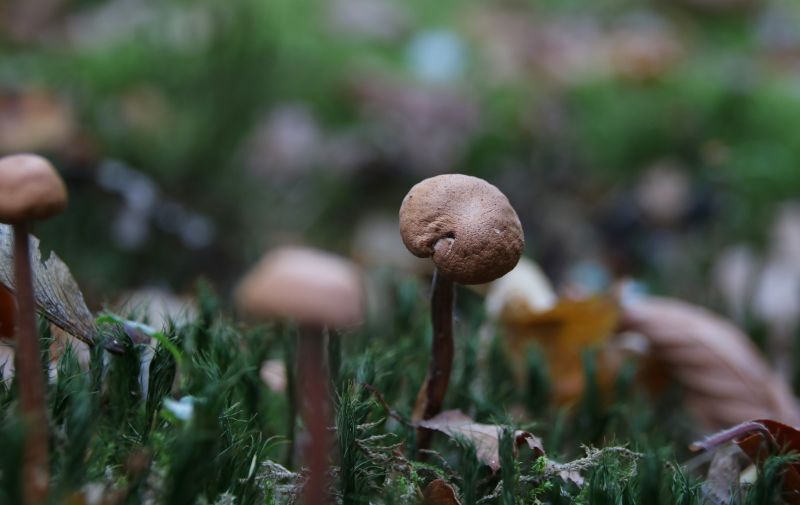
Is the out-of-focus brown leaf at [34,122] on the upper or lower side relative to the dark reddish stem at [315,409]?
lower

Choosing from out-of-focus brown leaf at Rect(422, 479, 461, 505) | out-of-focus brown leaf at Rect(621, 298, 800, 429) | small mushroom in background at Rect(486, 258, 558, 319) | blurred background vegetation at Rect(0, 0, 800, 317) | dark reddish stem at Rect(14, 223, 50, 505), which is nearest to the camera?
dark reddish stem at Rect(14, 223, 50, 505)

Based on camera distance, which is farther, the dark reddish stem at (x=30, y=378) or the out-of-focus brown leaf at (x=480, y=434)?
the out-of-focus brown leaf at (x=480, y=434)

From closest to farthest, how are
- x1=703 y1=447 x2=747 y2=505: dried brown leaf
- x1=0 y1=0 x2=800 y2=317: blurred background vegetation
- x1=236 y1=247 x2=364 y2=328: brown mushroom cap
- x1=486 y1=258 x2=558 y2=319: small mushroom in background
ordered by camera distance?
x1=236 y1=247 x2=364 y2=328: brown mushroom cap
x1=703 y1=447 x2=747 y2=505: dried brown leaf
x1=486 y1=258 x2=558 y2=319: small mushroom in background
x1=0 y1=0 x2=800 y2=317: blurred background vegetation

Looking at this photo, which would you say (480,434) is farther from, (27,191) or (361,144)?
(361,144)

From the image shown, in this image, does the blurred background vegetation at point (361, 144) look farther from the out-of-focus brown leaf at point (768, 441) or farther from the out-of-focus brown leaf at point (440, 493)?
the out-of-focus brown leaf at point (440, 493)

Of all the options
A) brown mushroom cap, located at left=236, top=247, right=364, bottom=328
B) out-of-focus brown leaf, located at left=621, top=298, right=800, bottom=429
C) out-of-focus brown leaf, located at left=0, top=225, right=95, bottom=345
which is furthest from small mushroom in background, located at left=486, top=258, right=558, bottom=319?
brown mushroom cap, located at left=236, top=247, right=364, bottom=328

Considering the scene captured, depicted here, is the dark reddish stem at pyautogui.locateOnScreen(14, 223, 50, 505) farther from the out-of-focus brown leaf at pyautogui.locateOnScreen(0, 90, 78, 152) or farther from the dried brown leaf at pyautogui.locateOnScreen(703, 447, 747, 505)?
the out-of-focus brown leaf at pyautogui.locateOnScreen(0, 90, 78, 152)

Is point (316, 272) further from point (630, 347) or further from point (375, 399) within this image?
point (630, 347)

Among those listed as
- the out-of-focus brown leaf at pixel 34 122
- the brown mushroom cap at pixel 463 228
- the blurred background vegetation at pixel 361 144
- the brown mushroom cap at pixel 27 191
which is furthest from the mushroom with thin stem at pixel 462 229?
the out-of-focus brown leaf at pixel 34 122
